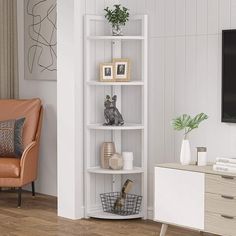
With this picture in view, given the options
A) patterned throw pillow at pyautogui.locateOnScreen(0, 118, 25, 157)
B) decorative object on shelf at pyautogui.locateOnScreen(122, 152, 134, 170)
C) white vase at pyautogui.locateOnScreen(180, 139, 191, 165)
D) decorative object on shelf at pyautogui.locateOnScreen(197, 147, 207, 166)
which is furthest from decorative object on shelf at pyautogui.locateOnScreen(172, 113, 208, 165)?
patterned throw pillow at pyautogui.locateOnScreen(0, 118, 25, 157)

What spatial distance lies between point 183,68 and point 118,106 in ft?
2.75

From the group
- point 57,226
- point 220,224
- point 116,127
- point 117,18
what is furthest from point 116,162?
point 220,224

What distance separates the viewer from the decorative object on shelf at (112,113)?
6.11 m

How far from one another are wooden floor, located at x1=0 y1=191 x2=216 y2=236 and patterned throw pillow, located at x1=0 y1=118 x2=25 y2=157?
0.57m

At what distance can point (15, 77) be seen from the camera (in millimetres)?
7754

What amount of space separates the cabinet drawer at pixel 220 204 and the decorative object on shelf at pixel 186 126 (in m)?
0.42

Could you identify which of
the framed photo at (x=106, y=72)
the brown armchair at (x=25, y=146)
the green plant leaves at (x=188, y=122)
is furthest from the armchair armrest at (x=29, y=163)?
the green plant leaves at (x=188, y=122)

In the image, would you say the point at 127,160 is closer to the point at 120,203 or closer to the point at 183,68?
the point at 120,203

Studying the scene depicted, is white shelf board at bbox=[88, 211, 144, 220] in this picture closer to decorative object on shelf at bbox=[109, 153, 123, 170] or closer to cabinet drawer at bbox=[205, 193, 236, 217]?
decorative object on shelf at bbox=[109, 153, 123, 170]

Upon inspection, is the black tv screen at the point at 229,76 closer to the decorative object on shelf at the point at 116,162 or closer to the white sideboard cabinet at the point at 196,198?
the white sideboard cabinet at the point at 196,198

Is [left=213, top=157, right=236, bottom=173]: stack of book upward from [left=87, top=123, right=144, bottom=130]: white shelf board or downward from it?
downward

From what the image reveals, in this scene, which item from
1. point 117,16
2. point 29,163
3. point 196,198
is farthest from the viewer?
point 29,163

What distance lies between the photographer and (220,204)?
503 cm

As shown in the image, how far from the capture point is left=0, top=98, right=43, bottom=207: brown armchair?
6.66 meters
